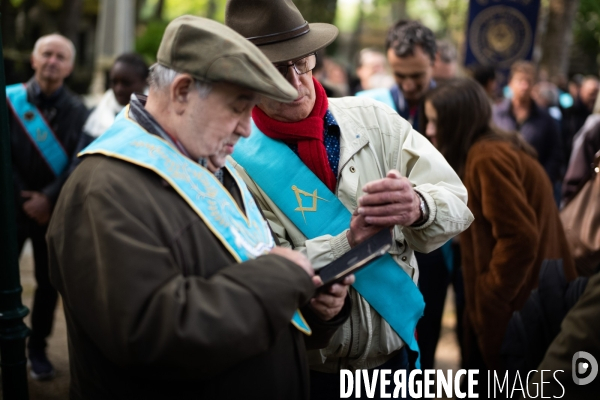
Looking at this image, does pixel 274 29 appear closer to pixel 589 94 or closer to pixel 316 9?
pixel 589 94

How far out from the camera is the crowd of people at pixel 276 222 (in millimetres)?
1624

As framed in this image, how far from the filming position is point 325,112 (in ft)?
8.69

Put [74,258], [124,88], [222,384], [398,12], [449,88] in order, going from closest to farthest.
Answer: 1. [74,258]
2. [222,384]
3. [449,88]
4. [124,88]
5. [398,12]

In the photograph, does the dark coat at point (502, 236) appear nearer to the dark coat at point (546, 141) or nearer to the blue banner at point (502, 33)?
the dark coat at point (546, 141)

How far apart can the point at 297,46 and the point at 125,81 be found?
307 cm

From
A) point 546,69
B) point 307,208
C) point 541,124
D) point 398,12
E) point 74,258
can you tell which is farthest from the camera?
point 398,12

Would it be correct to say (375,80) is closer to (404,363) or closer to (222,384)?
(404,363)

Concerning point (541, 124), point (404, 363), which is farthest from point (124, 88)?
point (541, 124)

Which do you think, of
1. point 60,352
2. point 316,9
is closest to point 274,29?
point 60,352

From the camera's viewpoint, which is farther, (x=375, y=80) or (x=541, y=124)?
(x=375, y=80)

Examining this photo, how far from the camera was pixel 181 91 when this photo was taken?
5.86 ft

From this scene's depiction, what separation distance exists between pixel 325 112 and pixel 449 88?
145 centimetres

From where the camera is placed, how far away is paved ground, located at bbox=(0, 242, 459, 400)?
448 centimetres

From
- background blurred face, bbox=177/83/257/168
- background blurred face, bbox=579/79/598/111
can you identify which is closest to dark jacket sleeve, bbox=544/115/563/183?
background blurred face, bbox=579/79/598/111
